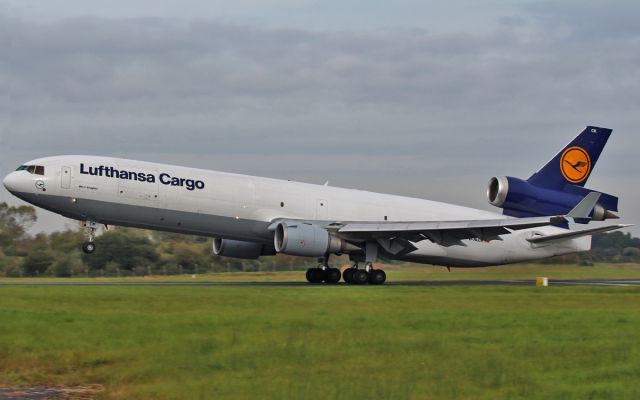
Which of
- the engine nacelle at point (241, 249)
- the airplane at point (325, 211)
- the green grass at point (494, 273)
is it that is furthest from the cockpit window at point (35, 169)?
the engine nacelle at point (241, 249)

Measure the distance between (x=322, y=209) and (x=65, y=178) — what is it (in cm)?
1051

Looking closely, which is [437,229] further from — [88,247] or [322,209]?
[88,247]

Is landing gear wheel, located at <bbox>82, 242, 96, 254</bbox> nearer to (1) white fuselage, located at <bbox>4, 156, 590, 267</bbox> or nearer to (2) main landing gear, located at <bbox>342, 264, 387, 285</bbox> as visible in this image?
(1) white fuselage, located at <bbox>4, 156, 590, 267</bbox>

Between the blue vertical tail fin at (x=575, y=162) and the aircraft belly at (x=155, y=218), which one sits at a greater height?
the blue vertical tail fin at (x=575, y=162)

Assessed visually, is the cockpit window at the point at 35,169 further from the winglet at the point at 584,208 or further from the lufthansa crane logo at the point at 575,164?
the lufthansa crane logo at the point at 575,164

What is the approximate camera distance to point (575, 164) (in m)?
42.9

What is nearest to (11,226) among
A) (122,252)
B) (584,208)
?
(122,252)

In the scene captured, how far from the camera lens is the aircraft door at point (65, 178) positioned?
3512 centimetres

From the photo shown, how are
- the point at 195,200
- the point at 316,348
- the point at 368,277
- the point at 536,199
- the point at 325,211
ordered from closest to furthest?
1. the point at 316,348
2. the point at 195,200
3. the point at 368,277
4. the point at 325,211
5. the point at 536,199

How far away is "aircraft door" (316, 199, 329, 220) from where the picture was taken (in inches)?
1537

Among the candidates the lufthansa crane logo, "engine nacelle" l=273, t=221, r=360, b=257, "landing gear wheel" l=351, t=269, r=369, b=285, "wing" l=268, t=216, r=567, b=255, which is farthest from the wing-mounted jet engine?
"engine nacelle" l=273, t=221, r=360, b=257

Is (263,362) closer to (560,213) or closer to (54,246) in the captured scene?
(560,213)

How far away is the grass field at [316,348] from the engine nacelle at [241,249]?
54.1 ft

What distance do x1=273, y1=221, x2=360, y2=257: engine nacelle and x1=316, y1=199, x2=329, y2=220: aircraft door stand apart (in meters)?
1.82
